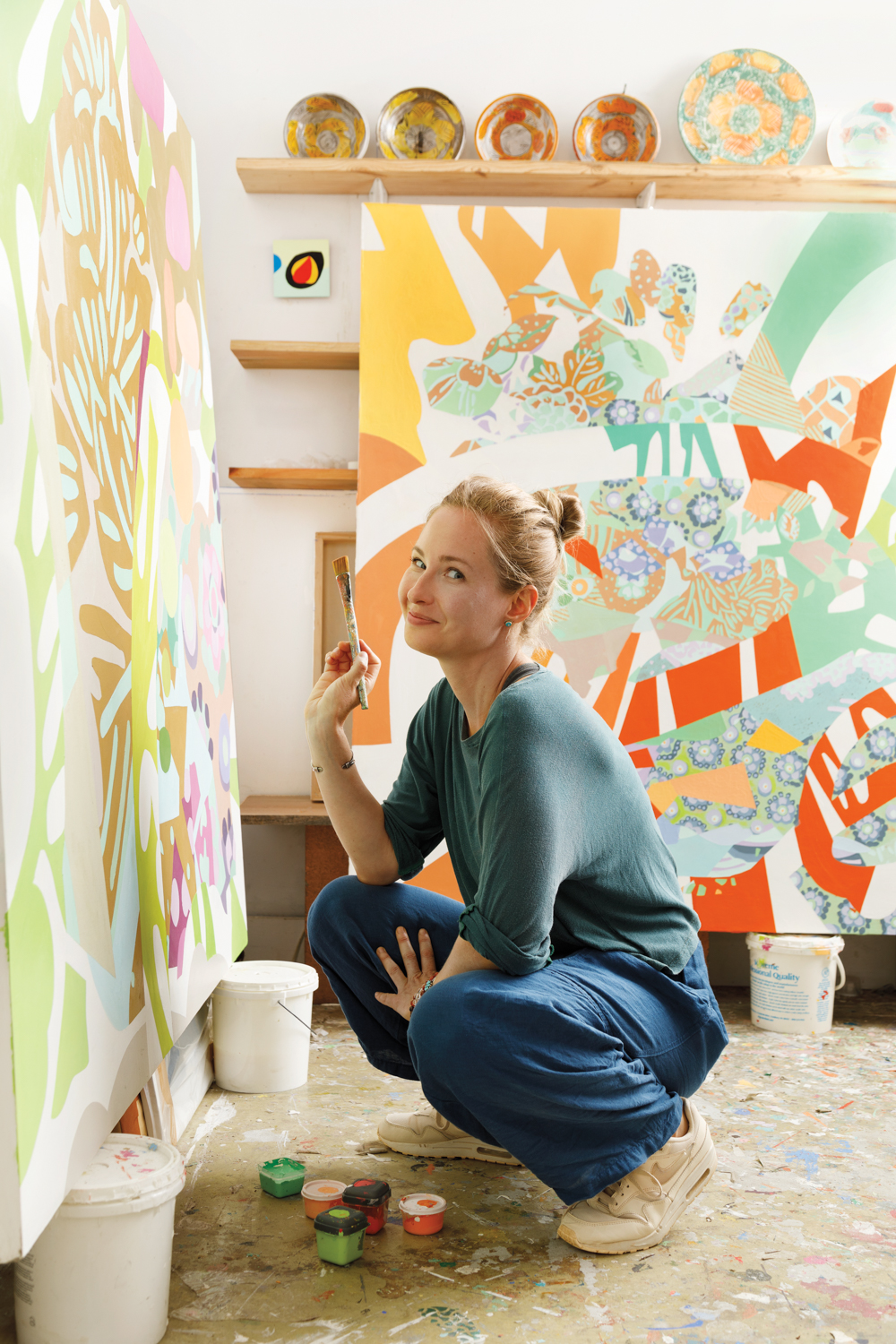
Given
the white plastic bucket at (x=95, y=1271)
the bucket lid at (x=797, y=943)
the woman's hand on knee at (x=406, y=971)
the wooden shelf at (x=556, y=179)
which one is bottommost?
the bucket lid at (x=797, y=943)

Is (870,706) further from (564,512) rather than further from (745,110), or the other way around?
(745,110)

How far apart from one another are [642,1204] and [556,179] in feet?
8.47

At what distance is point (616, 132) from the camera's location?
290cm

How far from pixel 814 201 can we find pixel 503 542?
6.89 feet

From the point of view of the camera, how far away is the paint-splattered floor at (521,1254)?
124cm

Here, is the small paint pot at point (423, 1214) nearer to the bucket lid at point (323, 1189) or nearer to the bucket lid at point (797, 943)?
the bucket lid at point (323, 1189)

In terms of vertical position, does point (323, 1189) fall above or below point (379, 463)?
below

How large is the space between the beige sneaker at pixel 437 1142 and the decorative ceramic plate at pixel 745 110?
2.65 m

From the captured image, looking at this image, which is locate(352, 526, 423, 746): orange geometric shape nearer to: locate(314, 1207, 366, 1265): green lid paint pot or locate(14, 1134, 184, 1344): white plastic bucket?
locate(314, 1207, 366, 1265): green lid paint pot

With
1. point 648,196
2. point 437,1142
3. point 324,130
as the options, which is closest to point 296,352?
point 324,130

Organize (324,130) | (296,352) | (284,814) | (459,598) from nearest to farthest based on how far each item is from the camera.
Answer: (459,598)
(284,814)
(296,352)
(324,130)

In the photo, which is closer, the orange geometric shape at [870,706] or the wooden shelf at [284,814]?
the wooden shelf at [284,814]

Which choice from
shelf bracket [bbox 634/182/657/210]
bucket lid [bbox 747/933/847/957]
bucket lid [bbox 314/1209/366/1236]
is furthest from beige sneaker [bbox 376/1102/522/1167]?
shelf bracket [bbox 634/182/657/210]

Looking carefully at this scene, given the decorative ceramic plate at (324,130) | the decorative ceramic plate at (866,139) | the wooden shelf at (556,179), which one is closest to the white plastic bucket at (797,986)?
the wooden shelf at (556,179)
